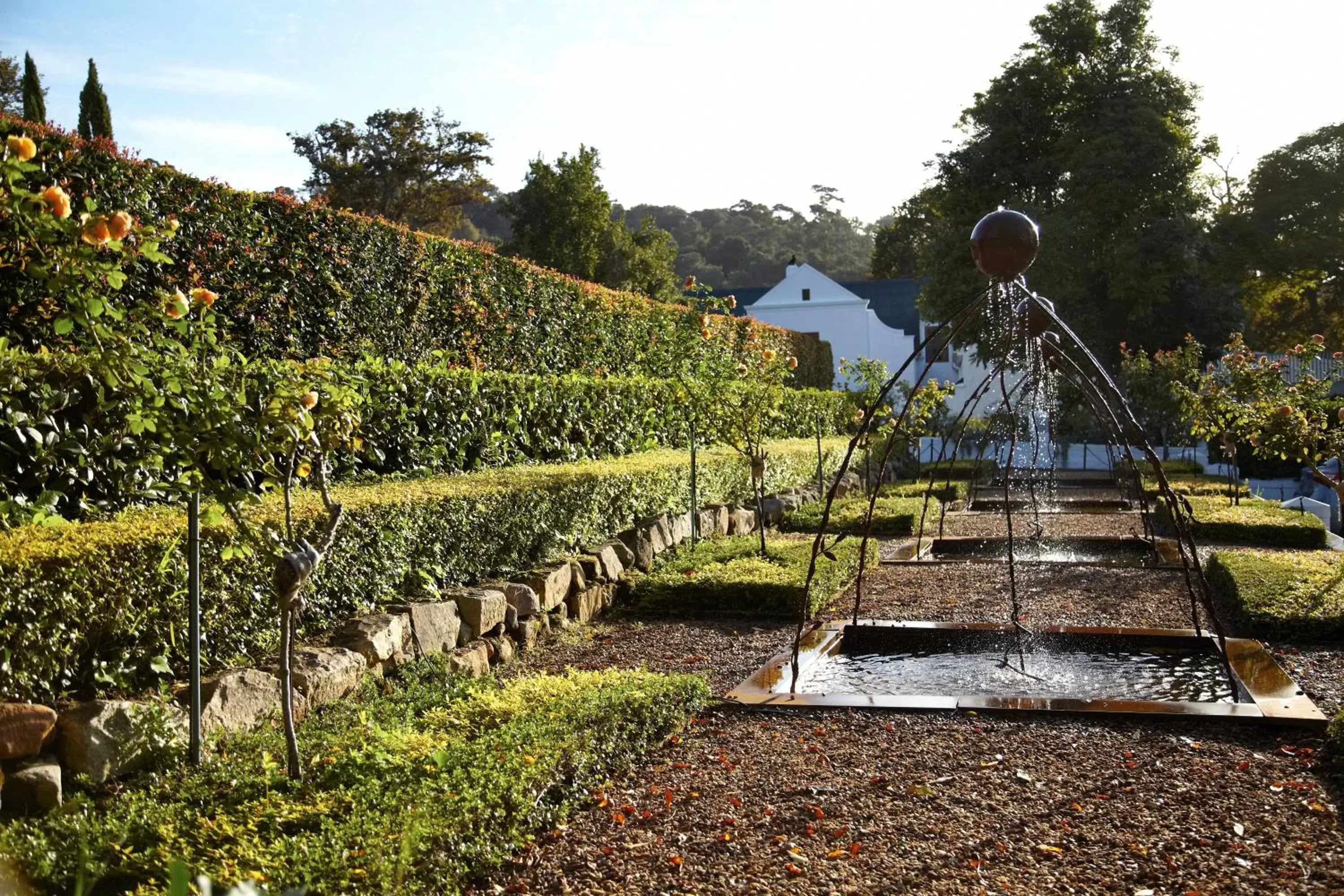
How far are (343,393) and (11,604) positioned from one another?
1249 mm

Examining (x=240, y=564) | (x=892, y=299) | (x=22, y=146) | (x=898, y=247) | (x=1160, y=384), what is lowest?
(x=240, y=564)

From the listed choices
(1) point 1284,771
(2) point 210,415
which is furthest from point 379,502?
(1) point 1284,771

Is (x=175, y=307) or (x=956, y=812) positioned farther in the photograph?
(x=956, y=812)

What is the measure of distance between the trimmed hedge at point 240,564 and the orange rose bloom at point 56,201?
48.1 inches

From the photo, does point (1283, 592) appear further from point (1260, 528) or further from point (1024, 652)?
point (1260, 528)

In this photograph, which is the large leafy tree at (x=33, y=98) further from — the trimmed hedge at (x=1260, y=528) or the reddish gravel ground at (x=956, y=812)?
the trimmed hedge at (x=1260, y=528)

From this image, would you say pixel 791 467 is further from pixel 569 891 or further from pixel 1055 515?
pixel 569 891

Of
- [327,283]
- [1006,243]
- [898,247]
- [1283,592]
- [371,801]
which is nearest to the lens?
[371,801]

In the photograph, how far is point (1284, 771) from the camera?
394 cm

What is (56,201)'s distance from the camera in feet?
9.46

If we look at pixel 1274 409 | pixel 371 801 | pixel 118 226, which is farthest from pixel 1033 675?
pixel 1274 409

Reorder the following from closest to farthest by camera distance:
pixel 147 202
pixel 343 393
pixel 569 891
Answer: pixel 569 891, pixel 343 393, pixel 147 202

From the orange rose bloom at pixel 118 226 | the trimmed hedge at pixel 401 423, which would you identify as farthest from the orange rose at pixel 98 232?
the trimmed hedge at pixel 401 423

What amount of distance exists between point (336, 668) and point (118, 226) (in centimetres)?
227
